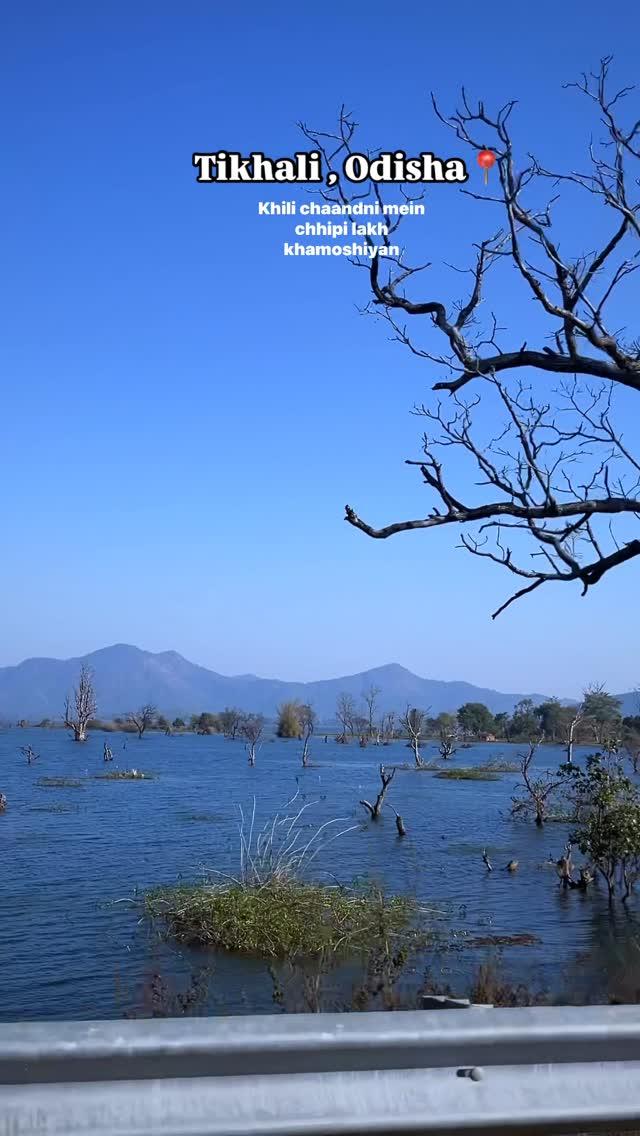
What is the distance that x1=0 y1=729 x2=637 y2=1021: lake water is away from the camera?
13.1 metres

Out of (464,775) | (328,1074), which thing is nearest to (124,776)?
(464,775)

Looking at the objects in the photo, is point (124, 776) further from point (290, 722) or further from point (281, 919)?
point (290, 722)

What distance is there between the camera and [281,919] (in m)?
14.7

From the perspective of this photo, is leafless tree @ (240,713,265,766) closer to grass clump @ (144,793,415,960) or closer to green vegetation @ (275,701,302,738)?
green vegetation @ (275,701,302,738)

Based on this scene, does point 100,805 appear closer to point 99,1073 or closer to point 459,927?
point 459,927

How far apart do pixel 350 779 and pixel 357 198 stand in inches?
1929

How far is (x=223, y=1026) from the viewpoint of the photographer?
311cm

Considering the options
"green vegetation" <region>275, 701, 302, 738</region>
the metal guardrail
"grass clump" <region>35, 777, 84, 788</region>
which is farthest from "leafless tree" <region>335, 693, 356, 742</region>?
the metal guardrail

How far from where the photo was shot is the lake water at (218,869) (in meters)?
13.1

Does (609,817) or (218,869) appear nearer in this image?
(609,817)

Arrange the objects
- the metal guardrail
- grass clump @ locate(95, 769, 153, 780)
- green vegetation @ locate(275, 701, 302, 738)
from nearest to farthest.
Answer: the metal guardrail
grass clump @ locate(95, 769, 153, 780)
green vegetation @ locate(275, 701, 302, 738)

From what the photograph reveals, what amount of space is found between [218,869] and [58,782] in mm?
25829

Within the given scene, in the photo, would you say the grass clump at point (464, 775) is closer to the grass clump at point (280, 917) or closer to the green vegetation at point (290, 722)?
the grass clump at point (280, 917)

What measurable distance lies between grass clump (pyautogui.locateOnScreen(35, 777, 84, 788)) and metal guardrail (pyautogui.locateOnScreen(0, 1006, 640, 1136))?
42218mm
